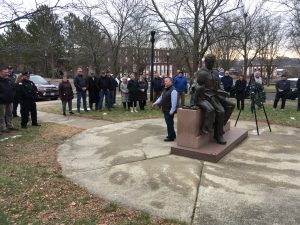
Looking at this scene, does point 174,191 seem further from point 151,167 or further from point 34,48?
point 34,48

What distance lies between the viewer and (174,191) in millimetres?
5070

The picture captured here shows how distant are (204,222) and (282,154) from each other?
12.4 ft

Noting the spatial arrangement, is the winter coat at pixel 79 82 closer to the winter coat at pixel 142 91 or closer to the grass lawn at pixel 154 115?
the grass lawn at pixel 154 115

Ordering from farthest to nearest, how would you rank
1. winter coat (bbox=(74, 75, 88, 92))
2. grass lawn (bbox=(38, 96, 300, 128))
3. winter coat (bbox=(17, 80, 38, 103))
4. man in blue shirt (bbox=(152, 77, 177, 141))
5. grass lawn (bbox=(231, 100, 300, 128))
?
winter coat (bbox=(74, 75, 88, 92)), grass lawn (bbox=(38, 96, 300, 128)), grass lawn (bbox=(231, 100, 300, 128)), winter coat (bbox=(17, 80, 38, 103)), man in blue shirt (bbox=(152, 77, 177, 141))

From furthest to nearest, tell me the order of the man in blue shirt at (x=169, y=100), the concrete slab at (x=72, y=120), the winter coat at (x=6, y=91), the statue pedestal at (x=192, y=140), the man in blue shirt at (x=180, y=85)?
the man in blue shirt at (x=180, y=85) < the concrete slab at (x=72, y=120) < the winter coat at (x=6, y=91) < the man in blue shirt at (x=169, y=100) < the statue pedestal at (x=192, y=140)

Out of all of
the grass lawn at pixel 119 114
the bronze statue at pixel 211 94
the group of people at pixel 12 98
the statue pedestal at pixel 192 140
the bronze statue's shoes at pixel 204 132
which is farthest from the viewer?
the grass lawn at pixel 119 114

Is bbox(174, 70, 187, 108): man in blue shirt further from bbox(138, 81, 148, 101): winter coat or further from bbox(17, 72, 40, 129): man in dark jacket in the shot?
bbox(17, 72, 40, 129): man in dark jacket

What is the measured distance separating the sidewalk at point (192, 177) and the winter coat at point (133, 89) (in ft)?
16.2

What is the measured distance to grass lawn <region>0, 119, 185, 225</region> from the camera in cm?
420

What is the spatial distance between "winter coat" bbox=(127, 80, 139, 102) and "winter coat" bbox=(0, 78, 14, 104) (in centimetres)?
527

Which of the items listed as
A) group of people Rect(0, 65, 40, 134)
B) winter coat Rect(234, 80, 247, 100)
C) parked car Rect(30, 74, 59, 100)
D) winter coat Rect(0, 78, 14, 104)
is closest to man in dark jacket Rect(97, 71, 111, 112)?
group of people Rect(0, 65, 40, 134)

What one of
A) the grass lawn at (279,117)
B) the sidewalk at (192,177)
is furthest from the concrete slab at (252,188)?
the grass lawn at (279,117)

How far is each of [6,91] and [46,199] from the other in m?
5.38

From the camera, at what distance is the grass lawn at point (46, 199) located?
4.20 m
